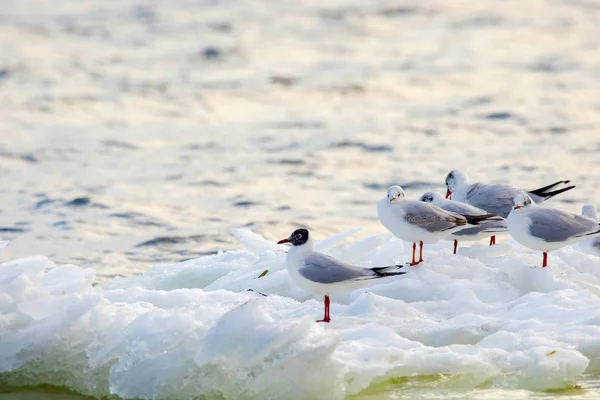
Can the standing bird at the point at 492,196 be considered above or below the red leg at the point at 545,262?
above

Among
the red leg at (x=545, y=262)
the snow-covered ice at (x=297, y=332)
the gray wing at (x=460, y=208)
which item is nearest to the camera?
the snow-covered ice at (x=297, y=332)

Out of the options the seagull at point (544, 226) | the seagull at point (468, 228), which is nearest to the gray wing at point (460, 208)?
the seagull at point (468, 228)

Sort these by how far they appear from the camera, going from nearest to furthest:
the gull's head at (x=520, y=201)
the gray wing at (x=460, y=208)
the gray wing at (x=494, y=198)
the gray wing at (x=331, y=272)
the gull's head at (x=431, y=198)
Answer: the gray wing at (x=331, y=272) → the gull's head at (x=520, y=201) → the gray wing at (x=460, y=208) → the gull's head at (x=431, y=198) → the gray wing at (x=494, y=198)

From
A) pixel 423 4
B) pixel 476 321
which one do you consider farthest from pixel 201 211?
pixel 423 4

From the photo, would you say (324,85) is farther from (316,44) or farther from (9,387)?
(9,387)

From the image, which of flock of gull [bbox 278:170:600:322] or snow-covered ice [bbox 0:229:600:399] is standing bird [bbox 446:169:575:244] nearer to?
flock of gull [bbox 278:170:600:322]

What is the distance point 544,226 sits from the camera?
342 inches

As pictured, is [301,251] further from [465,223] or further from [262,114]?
[262,114]

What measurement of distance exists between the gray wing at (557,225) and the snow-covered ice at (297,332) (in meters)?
0.39

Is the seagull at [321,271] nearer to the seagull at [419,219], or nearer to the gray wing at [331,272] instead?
the gray wing at [331,272]

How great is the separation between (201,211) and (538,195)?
5401mm

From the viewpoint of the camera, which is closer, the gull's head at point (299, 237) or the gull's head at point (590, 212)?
the gull's head at point (299, 237)

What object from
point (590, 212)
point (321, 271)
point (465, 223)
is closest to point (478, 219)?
point (465, 223)

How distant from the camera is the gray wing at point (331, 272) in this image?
772 centimetres
